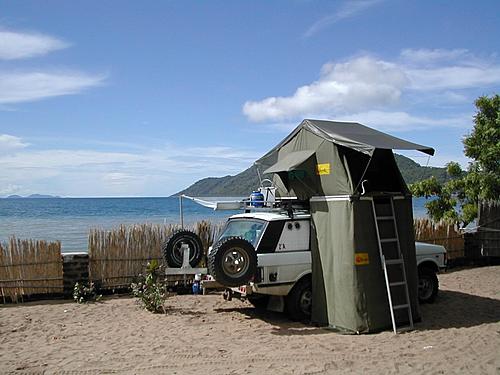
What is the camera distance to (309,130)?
961 centimetres

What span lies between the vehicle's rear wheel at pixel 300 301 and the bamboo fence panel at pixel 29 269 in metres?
5.00

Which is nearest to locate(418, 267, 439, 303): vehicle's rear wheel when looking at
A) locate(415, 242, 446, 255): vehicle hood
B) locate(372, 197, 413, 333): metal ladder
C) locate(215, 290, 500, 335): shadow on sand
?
locate(215, 290, 500, 335): shadow on sand

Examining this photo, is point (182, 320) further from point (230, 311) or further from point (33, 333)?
point (33, 333)

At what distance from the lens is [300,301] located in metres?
9.12

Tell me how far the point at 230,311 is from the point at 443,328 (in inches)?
145

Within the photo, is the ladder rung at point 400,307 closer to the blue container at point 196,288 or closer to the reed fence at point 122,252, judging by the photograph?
the blue container at point 196,288

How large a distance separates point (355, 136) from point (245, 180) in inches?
1615

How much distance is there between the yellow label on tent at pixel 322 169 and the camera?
29.6ft

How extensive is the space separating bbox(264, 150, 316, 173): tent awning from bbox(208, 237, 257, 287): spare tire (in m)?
1.57

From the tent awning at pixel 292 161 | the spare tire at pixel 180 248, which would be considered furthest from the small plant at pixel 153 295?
the tent awning at pixel 292 161

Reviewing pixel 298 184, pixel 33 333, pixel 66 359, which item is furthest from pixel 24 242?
pixel 298 184

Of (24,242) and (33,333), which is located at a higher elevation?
(24,242)

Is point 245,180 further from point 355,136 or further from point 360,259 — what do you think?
point 360,259

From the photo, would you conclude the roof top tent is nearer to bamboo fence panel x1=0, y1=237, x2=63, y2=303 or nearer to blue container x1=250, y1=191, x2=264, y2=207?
blue container x1=250, y1=191, x2=264, y2=207
